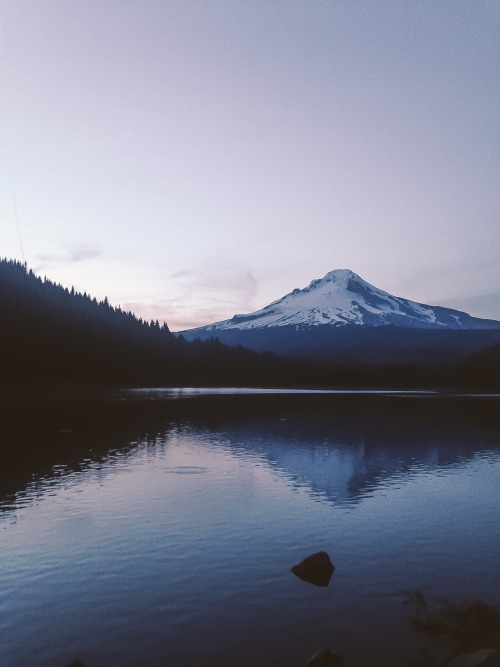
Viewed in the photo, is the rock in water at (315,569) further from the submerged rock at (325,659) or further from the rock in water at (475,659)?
the rock in water at (475,659)

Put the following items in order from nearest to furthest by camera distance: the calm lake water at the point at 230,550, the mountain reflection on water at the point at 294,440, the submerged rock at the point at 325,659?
1. the submerged rock at the point at 325,659
2. the calm lake water at the point at 230,550
3. the mountain reflection on water at the point at 294,440

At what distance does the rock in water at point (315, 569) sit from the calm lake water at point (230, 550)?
41 centimetres

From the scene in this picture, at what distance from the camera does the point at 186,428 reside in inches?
3612

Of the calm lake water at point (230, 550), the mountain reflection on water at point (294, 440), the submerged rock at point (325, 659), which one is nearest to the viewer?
the submerged rock at point (325, 659)

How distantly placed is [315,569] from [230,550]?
5.77 m

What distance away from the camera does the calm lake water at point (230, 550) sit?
18.0 metres

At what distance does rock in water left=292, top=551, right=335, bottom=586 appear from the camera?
76.5 feet

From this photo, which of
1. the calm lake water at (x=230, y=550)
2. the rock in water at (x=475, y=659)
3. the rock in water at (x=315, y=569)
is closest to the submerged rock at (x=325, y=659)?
the calm lake water at (x=230, y=550)

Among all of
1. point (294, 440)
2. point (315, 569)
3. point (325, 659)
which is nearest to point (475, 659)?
point (325, 659)

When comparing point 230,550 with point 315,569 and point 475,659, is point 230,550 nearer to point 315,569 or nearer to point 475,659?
point 315,569

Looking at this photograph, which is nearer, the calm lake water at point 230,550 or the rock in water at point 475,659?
the rock in water at point 475,659

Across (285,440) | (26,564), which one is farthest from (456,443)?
(26,564)

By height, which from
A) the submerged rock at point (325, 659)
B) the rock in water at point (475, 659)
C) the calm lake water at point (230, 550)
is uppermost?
the rock in water at point (475, 659)

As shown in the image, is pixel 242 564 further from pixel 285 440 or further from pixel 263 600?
pixel 285 440
